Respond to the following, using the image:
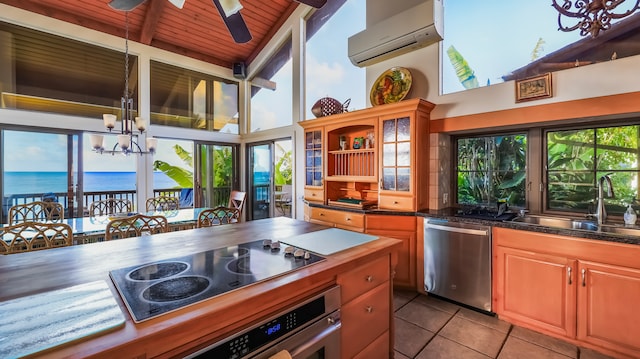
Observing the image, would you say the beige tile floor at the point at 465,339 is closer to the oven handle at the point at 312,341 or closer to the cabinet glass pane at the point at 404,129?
the oven handle at the point at 312,341

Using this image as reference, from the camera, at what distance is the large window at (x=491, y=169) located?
9.14ft

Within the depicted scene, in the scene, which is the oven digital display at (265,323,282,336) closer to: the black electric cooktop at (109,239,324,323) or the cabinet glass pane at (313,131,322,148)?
the black electric cooktop at (109,239,324,323)

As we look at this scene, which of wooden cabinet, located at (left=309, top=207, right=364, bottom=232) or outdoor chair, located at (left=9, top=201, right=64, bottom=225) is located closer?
wooden cabinet, located at (left=309, top=207, right=364, bottom=232)

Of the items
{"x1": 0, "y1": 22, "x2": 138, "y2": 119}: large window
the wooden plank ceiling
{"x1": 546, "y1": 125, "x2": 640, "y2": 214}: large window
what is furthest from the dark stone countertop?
{"x1": 0, "y1": 22, "x2": 138, "y2": 119}: large window

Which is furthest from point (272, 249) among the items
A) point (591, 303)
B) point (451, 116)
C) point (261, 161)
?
point (261, 161)

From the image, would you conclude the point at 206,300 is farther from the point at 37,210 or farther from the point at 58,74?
the point at 58,74

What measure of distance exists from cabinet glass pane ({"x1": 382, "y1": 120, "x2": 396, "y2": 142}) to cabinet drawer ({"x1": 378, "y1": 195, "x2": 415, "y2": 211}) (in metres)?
0.64

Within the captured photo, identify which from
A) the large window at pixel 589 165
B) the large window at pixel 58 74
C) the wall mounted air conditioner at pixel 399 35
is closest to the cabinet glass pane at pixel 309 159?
the wall mounted air conditioner at pixel 399 35

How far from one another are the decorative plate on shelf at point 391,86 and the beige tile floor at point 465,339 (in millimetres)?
2260

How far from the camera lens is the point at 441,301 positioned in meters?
2.71

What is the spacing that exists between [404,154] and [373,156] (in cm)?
47

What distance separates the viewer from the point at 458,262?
256cm

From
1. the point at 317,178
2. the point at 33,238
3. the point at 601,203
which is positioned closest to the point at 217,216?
the point at 33,238

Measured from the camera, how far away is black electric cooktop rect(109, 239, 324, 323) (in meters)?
0.90
